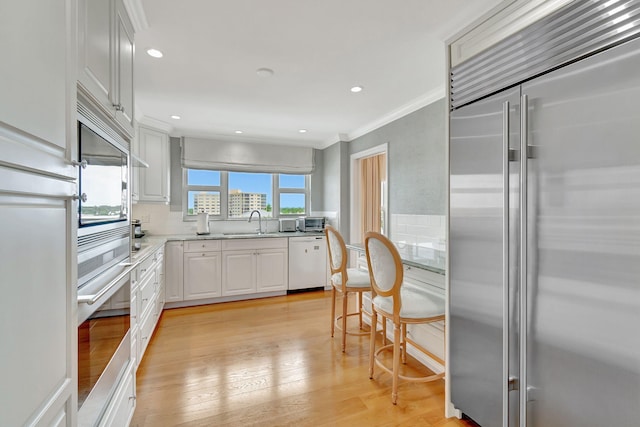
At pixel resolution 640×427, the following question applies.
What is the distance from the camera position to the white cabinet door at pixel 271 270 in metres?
4.25

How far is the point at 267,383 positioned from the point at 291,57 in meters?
2.43

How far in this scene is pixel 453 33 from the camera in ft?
5.92

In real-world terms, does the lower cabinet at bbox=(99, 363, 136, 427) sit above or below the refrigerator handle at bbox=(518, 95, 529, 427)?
below

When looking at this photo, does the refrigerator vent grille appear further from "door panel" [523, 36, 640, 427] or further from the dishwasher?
the dishwasher

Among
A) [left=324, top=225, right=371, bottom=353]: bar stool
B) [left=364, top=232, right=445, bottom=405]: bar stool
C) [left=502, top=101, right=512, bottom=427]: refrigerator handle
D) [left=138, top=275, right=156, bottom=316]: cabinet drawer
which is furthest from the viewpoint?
[left=324, top=225, right=371, bottom=353]: bar stool

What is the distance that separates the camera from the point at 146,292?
8.40ft

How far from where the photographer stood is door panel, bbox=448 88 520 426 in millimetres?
1493

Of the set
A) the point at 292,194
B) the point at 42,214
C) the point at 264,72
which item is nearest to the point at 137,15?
the point at 264,72

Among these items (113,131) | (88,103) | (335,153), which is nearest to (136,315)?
(113,131)

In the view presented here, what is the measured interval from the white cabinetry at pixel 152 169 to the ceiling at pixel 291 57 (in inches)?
7.1

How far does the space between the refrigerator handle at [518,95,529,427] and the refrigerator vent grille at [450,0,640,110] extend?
17 cm

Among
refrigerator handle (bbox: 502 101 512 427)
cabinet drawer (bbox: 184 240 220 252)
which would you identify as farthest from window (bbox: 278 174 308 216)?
refrigerator handle (bbox: 502 101 512 427)

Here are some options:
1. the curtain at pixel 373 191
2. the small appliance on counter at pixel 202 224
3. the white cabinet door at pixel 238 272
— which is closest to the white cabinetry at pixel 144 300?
the white cabinet door at pixel 238 272

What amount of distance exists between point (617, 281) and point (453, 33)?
155 centimetres
